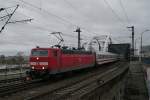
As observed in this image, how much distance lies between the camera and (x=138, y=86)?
62.6ft

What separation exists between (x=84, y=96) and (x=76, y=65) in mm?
12965

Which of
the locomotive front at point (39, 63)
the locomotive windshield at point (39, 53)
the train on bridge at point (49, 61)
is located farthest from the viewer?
the locomotive windshield at point (39, 53)

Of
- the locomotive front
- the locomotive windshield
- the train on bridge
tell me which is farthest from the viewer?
the locomotive windshield

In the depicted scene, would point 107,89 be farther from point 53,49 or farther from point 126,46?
point 126,46

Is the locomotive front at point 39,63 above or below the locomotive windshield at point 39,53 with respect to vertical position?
below

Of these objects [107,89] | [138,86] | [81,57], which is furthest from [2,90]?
[81,57]

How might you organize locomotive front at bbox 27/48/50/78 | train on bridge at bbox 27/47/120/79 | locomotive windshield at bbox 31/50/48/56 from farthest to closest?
1. locomotive windshield at bbox 31/50/48/56
2. train on bridge at bbox 27/47/120/79
3. locomotive front at bbox 27/48/50/78

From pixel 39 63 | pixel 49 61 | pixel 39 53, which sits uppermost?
pixel 39 53

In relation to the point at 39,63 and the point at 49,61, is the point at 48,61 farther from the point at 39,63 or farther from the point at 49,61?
the point at 39,63

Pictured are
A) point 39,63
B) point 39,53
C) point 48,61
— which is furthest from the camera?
point 39,53

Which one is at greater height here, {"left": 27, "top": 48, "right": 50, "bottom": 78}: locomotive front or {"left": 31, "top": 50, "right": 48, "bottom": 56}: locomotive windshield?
{"left": 31, "top": 50, "right": 48, "bottom": 56}: locomotive windshield

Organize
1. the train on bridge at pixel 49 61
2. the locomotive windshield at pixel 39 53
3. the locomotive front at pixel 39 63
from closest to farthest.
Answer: the locomotive front at pixel 39 63 → the train on bridge at pixel 49 61 → the locomotive windshield at pixel 39 53

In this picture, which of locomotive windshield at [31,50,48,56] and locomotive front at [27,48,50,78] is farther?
locomotive windshield at [31,50,48,56]

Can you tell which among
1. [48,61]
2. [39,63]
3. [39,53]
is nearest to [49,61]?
[48,61]
